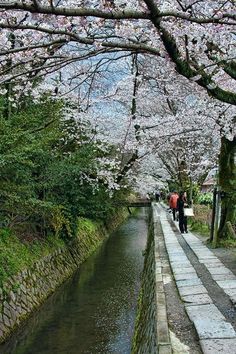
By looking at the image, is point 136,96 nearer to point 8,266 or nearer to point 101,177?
point 101,177

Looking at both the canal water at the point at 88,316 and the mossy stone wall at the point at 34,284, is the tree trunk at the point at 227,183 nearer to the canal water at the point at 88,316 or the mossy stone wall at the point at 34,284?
the canal water at the point at 88,316

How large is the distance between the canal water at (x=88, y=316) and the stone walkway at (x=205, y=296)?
2063mm

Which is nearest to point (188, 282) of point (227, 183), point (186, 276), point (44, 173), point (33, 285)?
point (186, 276)

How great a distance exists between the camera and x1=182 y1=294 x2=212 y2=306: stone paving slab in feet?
22.2

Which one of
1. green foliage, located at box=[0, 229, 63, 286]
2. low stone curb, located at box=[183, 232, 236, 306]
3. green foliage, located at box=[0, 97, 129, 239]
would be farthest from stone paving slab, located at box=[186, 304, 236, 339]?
green foliage, located at box=[0, 229, 63, 286]

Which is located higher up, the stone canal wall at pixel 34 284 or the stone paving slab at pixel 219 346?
the stone paving slab at pixel 219 346

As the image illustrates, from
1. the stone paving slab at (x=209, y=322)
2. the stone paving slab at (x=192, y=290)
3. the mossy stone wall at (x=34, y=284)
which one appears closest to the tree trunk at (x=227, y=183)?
the stone paving slab at (x=192, y=290)

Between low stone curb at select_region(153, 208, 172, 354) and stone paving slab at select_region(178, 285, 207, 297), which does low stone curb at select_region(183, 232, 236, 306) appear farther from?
low stone curb at select_region(153, 208, 172, 354)

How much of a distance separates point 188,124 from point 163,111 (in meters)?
7.23

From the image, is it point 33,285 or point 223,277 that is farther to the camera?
point 33,285

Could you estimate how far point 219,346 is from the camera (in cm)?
494

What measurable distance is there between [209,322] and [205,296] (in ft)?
4.55

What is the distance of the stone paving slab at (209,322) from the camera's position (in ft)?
17.5

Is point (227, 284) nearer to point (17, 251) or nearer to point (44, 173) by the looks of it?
point (17, 251)
